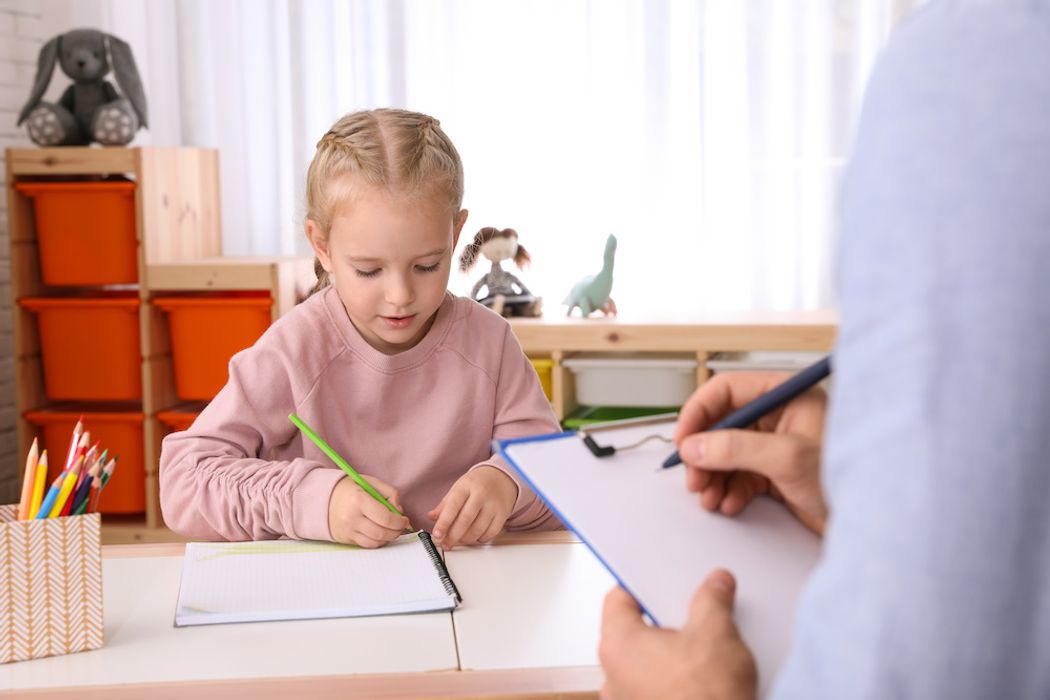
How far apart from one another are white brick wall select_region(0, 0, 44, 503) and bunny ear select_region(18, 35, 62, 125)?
0.31 meters

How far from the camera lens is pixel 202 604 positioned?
3.13ft

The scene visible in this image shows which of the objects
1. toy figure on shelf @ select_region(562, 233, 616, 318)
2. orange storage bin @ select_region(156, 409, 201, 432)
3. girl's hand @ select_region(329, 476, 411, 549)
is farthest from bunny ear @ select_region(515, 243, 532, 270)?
girl's hand @ select_region(329, 476, 411, 549)

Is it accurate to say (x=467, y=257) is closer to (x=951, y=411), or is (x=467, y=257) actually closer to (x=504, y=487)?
(x=504, y=487)

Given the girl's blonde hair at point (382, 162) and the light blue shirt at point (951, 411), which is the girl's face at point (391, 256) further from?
the light blue shirt at point (951, 411)

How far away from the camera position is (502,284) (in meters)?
2.85

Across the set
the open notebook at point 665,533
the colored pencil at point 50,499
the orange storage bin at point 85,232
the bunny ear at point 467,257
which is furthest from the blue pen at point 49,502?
the orange storage bin at point 85,232

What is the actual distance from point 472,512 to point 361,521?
0.12m

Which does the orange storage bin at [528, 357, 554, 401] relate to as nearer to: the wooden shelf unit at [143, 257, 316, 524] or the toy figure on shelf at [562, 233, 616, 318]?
the toy figure on shelf at [562, 233, 616, 318]

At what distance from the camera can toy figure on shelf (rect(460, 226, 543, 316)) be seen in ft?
9.30

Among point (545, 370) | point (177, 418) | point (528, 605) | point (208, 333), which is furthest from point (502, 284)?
point (528, 605)

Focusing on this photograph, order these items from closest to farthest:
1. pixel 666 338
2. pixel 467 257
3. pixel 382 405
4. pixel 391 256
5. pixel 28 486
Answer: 1. pixel 28 486
2. pixel 391 256
3. pixel 382 405
4. pixel 467 257
5. pixel 666 338

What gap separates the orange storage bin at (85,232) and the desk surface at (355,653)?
6.51 feet

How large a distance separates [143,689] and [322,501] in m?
0.35

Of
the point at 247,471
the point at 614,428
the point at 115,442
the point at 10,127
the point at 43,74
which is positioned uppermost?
the point at 43,74
